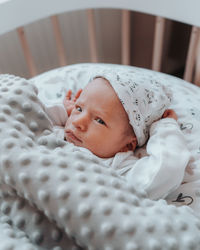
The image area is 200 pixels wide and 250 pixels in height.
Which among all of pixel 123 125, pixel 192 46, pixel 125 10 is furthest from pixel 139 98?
pixel 125 10

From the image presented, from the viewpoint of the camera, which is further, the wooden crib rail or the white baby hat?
the wooden crib rail

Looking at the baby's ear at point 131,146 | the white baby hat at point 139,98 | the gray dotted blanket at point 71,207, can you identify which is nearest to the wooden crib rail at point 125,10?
the white baby hat at point 139,98

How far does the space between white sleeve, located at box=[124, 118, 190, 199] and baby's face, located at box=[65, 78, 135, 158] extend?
71 mm

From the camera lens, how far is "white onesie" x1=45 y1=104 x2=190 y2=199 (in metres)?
0.55

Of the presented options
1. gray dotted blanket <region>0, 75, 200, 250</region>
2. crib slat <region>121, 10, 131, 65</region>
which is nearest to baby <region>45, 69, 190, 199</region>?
gray dotted blanket <region>0, 75, 200, 250</region>

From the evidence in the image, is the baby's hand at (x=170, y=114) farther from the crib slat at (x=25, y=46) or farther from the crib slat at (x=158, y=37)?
the crib slat at (x=25, y=46)

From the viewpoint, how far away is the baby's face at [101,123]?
621 mm

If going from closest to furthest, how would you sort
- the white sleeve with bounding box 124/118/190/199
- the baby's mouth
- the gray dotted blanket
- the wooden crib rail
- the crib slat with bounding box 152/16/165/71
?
1. the gray dotted blanket
2. the white sleeve with bounding box 124/118/190/199
3. the baby's mouth
4. the wooden crib rail
5. the crib slat with bounding box 152/16/165/71

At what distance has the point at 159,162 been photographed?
0.57 m

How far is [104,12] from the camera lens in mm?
1277

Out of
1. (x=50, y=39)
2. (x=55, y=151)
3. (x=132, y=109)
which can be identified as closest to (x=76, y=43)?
(x=50, y=39)

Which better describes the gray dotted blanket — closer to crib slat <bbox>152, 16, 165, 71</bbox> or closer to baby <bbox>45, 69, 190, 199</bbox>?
baby <bbox>45, 69, 190, 199</bbox>

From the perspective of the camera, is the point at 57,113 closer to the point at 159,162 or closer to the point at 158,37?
→ the point at 159,162

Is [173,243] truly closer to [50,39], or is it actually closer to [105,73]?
[105,73]
